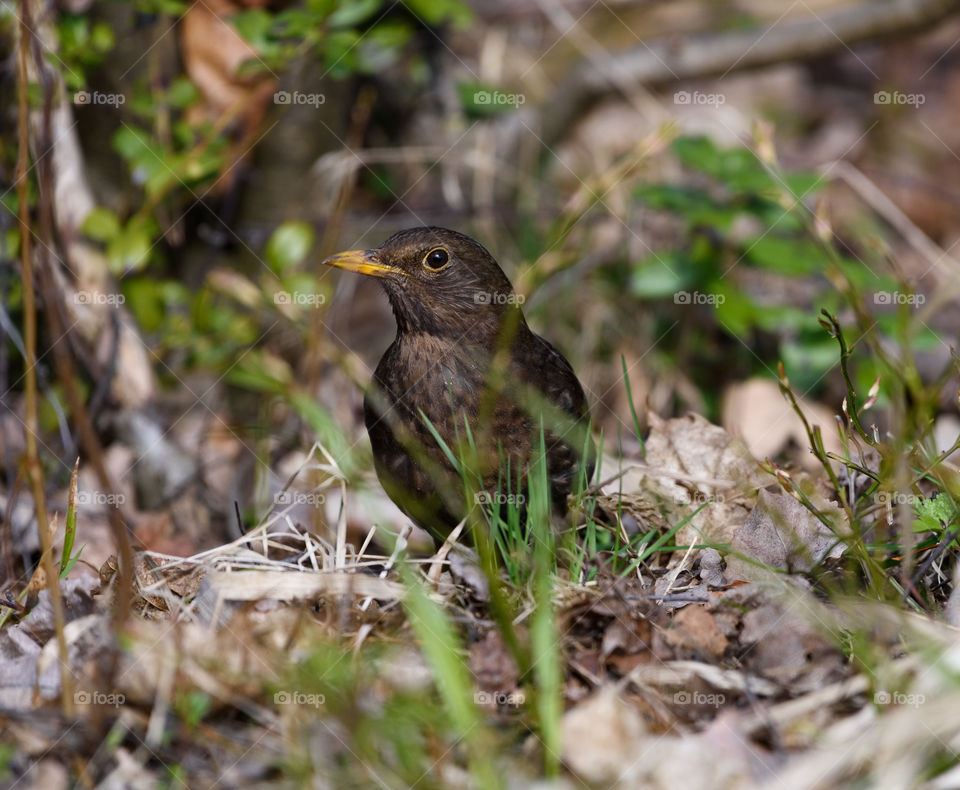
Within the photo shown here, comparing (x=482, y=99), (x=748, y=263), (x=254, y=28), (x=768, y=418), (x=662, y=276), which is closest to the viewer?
(x=254, y=28)

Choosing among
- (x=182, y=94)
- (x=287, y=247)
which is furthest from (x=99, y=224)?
(x=287, y=247)

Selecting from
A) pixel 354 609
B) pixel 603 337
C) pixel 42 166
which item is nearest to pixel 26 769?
pixel 354 609

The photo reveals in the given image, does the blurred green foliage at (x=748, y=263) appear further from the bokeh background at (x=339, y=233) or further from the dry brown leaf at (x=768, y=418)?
the dry brown leaf at (x=768, y=418)

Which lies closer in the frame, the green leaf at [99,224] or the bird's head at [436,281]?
the bird's head at [436,281]

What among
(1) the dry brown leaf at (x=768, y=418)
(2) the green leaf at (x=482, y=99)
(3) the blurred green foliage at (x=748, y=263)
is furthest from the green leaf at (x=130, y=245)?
(1) the dry brown leaf at (x=768, y=418)

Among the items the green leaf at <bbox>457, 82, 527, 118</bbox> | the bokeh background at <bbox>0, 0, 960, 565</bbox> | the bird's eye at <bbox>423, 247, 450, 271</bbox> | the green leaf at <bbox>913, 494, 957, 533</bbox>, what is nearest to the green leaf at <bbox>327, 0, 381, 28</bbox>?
the bokeh background at <bbox>0, 0, 960, 565</bbox>

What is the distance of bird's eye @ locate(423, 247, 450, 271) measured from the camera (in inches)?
168

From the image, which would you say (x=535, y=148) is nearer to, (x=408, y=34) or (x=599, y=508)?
(x=408, y=34)

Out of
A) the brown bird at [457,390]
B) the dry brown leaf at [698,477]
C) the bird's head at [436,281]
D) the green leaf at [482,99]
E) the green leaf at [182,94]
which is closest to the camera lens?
the dry brown leaf at [698,477]

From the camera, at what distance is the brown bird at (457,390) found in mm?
3709

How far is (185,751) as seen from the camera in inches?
94.6

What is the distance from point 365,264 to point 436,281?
28 centimetres

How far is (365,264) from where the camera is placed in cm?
423

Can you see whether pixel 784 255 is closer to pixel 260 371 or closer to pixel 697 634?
pixel 260 371
